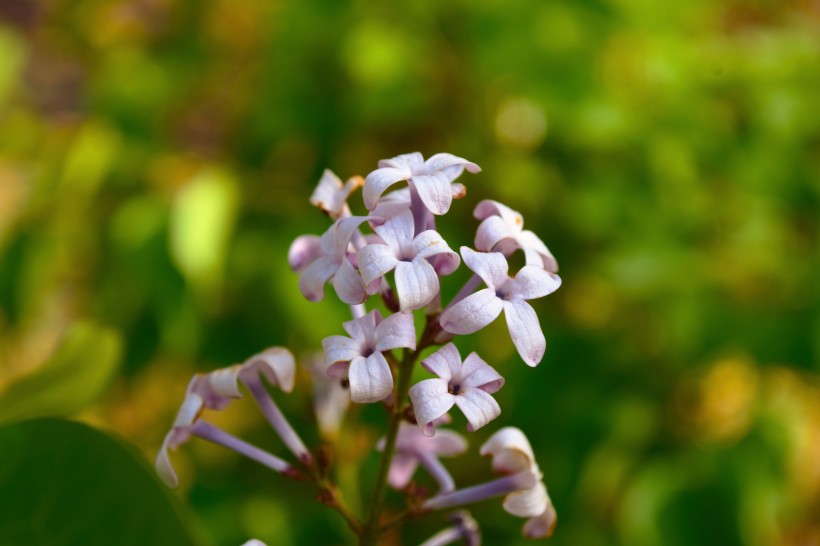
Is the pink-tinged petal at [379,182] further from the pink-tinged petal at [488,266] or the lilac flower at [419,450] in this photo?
the lilac flower at [419,450]

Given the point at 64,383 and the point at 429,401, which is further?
the point at 64,383

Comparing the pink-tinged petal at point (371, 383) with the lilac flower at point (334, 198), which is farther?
the lilac flower at point (334, 198)

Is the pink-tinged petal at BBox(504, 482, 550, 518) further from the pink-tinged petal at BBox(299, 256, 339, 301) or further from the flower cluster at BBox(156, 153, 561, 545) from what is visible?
the pink-tinged petal at BBox(299, 256, 339, 301)

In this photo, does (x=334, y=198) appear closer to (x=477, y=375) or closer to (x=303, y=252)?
(x=303, y=252)

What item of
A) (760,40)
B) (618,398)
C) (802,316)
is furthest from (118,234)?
(760,40)

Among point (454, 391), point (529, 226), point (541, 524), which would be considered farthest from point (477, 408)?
point (529, 226)

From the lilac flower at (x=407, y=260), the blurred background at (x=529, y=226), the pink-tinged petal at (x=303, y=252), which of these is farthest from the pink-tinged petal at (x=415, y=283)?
the blurred background at (x=529, y=226)

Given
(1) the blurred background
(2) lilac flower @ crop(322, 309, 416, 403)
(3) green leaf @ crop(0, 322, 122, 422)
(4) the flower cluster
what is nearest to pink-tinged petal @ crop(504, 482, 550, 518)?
(4) the flower cluster
